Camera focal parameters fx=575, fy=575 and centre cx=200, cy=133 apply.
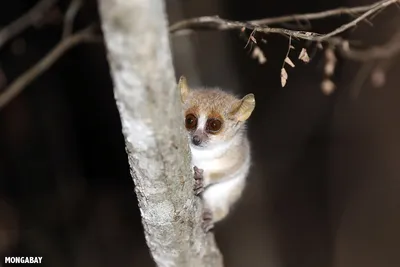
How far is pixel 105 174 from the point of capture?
15.8ft

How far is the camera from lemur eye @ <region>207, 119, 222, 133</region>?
267cm

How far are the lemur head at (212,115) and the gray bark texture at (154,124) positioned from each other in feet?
1.59

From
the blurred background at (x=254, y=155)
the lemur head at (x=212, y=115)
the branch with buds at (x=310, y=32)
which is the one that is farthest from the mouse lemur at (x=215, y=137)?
the blurred background at (x=254, y=155)

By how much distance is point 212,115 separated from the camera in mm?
2691

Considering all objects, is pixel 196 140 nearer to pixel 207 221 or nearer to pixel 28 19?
pixel 207 221

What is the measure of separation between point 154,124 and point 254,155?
124 inches

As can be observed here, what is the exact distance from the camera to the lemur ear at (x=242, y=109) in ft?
8.84

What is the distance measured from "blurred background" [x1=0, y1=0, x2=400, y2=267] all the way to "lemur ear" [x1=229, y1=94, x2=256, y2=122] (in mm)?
1215

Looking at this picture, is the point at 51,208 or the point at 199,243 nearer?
the point at 199,243

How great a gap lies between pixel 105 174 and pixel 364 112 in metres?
2.28

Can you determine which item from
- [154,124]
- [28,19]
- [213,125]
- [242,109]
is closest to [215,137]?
[213,125]

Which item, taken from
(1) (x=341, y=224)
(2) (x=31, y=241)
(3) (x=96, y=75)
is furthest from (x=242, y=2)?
(2) (x=31, y=241)

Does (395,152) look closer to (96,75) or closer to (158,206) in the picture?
(96,75)

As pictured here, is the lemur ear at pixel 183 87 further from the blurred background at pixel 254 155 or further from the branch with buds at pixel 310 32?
the blurred background at pixel 254 155
